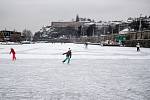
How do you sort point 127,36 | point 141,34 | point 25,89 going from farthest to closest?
point 127,36 → point 141,34 → point 25,89

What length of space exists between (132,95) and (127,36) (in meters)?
76.8

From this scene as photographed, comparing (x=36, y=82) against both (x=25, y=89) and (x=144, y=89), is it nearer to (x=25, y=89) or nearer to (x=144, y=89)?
(x=25, y=89)

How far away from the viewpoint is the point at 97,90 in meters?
10.3

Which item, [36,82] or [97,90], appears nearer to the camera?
[97,90]

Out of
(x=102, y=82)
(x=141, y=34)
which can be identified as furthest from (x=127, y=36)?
(x=102, y=82)

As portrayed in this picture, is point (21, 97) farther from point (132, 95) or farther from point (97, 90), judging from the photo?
point (132, 95)

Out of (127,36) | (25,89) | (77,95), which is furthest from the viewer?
(127,36)

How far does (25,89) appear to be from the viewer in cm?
1026

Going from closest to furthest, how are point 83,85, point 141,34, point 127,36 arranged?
point 83,85
point 141,34
point 127,36

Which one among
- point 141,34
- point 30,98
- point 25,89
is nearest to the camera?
point 30,98

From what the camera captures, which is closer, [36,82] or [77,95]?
[77,95]

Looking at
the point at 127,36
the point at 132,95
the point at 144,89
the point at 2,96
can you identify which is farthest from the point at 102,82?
the point at 127,36

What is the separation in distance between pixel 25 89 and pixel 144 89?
Result: 4.52 meters

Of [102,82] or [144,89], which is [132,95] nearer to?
[144,89]
